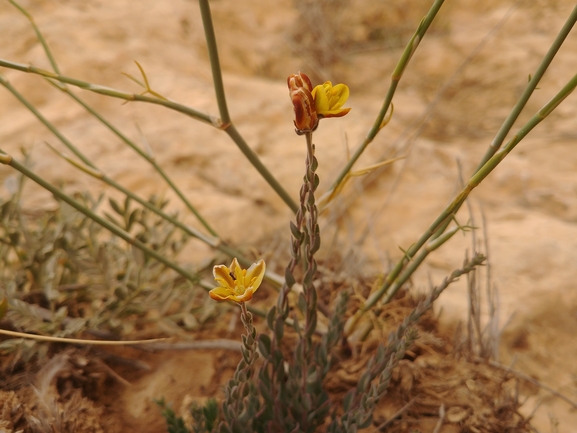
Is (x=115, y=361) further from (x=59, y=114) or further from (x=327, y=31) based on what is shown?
(x=327, y=31)

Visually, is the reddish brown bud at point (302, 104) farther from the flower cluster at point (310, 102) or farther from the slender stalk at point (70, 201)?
the slender stalk at point (70, 201)

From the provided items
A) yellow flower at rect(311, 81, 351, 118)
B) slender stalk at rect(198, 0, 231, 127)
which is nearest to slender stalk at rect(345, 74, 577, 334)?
yellow flower at rect(311, 81, 351, 118)

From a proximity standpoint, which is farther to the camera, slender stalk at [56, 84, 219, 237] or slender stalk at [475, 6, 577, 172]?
slender stalk at [56, 84, 219, 237]

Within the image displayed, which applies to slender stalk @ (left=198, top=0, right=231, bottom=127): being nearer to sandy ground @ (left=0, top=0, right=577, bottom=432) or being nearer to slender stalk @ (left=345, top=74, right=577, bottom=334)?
sandy ground @ (left=0, top=0, right=577, bottom=432)

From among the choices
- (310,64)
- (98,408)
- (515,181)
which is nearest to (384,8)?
(310,64)

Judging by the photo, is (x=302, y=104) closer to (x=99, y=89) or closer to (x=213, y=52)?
(x=213, y=52)

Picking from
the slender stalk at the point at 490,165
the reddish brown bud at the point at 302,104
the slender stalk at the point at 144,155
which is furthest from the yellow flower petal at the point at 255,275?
the slender stalk at the point at 144,155

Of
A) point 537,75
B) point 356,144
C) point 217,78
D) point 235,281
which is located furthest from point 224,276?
point 356,144
